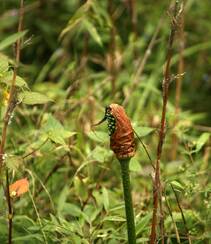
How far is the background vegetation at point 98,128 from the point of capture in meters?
1.72

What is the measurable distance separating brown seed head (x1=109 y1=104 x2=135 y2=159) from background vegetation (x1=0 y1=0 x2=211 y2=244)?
0.16m

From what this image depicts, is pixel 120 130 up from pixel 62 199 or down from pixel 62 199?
up

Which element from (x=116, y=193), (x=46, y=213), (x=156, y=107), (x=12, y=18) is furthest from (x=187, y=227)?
(x=12, y=18)

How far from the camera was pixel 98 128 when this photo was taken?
8.00 ft

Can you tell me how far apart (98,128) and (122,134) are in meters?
0.97

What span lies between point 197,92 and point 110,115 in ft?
6.13

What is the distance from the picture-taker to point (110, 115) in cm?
148

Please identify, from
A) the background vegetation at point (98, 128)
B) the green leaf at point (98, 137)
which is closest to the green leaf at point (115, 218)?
the background vegetation at point (98, 128)

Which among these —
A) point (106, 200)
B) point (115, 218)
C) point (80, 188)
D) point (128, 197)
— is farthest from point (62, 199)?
point (128, 197)

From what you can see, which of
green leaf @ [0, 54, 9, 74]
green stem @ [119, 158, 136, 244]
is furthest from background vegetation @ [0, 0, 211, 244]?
green stem @ [119, 158, 136, 244]

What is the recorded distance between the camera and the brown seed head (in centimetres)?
147

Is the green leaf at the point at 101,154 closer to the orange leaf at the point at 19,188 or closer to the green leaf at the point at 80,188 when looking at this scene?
the green leaf at the point at 80,188

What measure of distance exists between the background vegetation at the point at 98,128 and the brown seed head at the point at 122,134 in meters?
0.16

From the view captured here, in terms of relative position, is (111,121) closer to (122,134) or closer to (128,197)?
(122,134)
